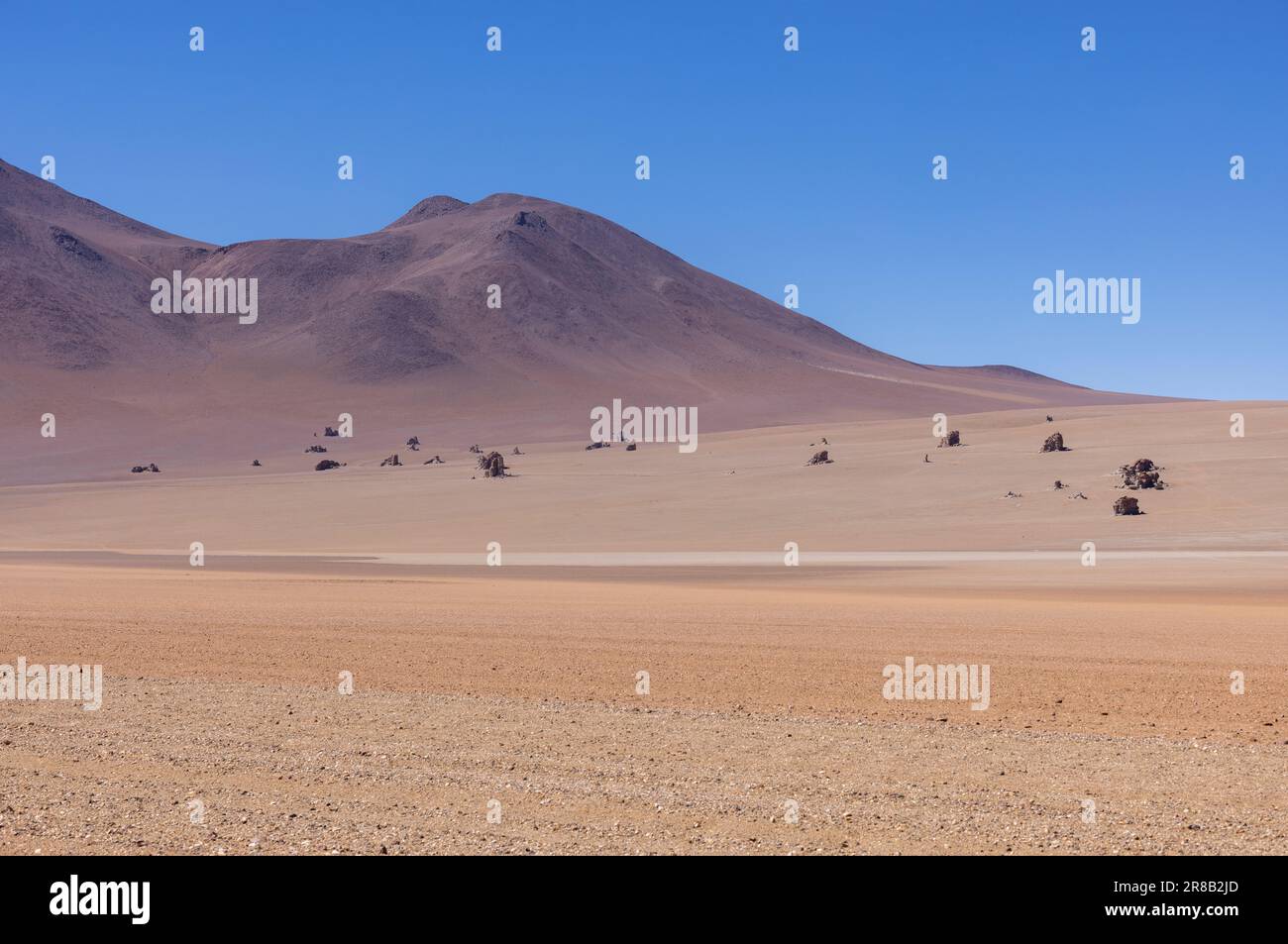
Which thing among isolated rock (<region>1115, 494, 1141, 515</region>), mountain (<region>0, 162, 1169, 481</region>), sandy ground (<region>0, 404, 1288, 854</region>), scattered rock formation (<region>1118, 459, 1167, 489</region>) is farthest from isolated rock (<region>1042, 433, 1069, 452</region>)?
mountain (<region>0, 162, 1169, 481</region>)

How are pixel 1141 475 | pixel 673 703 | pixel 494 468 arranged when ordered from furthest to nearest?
pixel 494 468 < pixel 1141 475 < pixel 673 703

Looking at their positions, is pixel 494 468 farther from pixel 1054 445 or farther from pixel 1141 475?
pixel 1141 475

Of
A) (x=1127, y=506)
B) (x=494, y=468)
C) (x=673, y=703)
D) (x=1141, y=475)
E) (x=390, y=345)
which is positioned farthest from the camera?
(x=390, y=345)

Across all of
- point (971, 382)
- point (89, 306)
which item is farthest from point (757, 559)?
point (971, 382)

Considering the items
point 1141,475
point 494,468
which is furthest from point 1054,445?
point 494,468

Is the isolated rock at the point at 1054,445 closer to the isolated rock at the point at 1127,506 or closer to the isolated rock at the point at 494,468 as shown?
the isolated rock at the point at 1127,506

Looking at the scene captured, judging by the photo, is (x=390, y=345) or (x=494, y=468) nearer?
(x=494, y=468)
